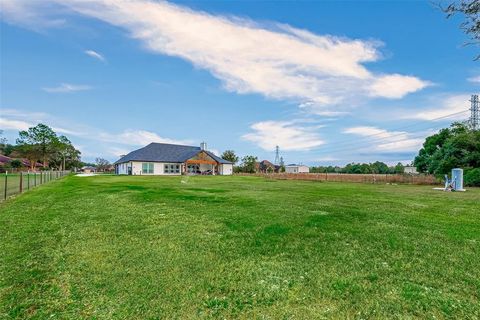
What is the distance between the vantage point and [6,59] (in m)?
14.5

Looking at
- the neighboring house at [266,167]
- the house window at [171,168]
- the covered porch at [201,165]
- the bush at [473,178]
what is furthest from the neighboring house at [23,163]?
the bush at [473,178]

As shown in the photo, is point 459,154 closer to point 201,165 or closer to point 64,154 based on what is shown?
point 201,165

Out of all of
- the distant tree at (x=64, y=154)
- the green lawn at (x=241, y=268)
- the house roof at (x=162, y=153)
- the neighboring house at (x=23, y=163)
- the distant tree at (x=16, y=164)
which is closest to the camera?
the green lawn at (x=241, y=268)

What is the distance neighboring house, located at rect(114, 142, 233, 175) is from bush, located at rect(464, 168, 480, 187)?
34.2 m

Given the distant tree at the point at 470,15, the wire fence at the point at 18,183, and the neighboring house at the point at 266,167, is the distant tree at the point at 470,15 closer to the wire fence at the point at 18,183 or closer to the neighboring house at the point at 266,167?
the wire fence at the point at 18,183

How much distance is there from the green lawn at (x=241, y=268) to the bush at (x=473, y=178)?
21.6 meters

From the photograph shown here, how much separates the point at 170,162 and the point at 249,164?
66.6 feet

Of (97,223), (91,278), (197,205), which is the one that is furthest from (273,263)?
(197,205)

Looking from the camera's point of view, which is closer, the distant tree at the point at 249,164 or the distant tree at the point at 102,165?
the distant tree at the point at 249,164

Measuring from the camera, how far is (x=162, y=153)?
153 ft

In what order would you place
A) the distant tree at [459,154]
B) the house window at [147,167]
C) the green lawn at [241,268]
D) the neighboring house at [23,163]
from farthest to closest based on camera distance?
the neighboring house at [23,163], the house window at [147,167], the distant tree at [459,154], the green lawn at [241,268]

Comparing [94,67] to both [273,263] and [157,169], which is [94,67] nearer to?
[273,263]

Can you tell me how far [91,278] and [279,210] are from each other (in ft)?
18.0

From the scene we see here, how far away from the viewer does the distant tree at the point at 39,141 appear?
5912cm
